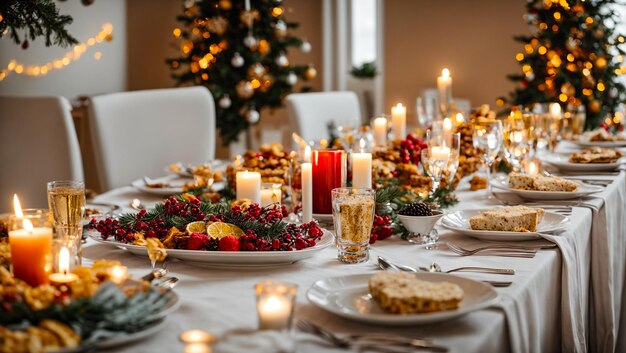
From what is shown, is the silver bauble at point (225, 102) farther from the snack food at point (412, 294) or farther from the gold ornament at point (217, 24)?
the snack food at point (412, 294)

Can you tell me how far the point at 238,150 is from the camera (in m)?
6.52

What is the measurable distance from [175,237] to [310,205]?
391mm

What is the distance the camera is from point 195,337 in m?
1.00

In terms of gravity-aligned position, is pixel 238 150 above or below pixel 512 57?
below

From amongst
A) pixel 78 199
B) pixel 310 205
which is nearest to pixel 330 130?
pixel 310 205

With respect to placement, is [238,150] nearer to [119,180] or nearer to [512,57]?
[512,57]

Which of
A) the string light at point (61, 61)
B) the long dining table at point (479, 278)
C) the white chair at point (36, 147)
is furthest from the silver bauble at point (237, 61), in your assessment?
the long dining table at point (479, 278)

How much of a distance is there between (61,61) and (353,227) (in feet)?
15.9

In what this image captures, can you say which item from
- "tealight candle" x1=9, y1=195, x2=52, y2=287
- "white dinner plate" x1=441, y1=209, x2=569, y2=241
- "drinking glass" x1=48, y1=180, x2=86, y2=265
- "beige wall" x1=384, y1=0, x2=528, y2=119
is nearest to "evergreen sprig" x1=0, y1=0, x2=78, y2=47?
"drinking glass" x1=48, y1=180, x2=86, y2=265

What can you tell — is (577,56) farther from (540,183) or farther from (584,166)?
(540,183)

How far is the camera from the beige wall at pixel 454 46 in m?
6.48

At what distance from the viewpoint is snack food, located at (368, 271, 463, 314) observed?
1.08 metres

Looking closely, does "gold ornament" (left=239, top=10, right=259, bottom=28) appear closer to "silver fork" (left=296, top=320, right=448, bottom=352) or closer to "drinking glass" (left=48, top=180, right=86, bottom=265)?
"drinking glass" (left=48, top=180, right=86, bottom=265)

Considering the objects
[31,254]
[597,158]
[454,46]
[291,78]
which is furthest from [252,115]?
[31,254]
